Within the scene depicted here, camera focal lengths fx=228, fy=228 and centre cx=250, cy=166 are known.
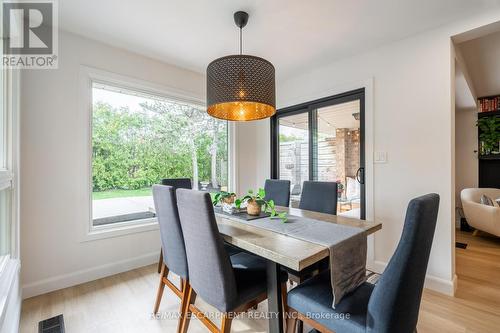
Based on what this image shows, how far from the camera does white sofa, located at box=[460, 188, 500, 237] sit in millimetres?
3171

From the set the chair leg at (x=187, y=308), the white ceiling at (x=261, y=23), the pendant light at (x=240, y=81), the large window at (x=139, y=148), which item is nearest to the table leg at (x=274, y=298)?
the chair leg at (x=187, y=308)

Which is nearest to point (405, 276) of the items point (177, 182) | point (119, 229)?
point (177, 182)

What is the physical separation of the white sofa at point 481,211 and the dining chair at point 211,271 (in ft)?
11.9

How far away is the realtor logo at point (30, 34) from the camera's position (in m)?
1.68

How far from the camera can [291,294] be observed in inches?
48.4

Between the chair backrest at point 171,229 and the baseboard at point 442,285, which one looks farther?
the baseboard at point 442,285

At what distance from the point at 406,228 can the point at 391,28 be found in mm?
2147

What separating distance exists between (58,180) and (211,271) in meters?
1.95

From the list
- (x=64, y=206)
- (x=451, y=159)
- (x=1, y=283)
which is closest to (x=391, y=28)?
(x=451, y=159)

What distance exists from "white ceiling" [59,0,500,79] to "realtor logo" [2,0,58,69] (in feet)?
0.40

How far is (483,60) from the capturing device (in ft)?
9.31

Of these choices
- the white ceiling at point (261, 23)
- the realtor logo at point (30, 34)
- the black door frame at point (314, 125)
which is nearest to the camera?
the realtor logo at point (30, 34)

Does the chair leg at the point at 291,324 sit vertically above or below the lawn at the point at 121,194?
below

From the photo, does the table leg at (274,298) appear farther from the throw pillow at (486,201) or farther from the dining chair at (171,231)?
the throw pillow at (486,201)
